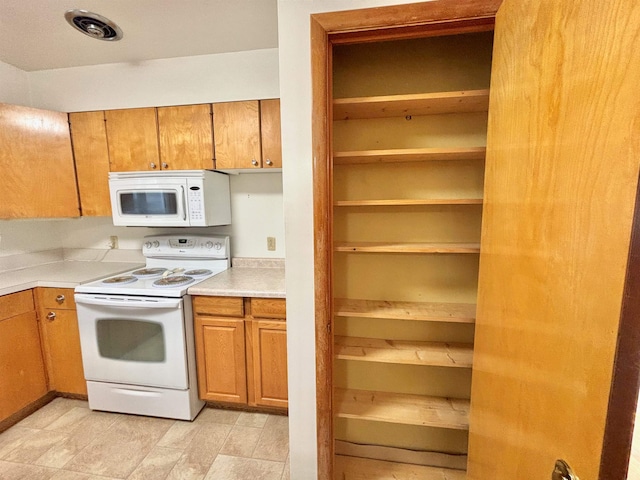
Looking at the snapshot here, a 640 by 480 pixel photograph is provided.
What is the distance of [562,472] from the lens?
532mm

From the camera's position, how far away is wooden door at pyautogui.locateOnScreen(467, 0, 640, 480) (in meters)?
0.44

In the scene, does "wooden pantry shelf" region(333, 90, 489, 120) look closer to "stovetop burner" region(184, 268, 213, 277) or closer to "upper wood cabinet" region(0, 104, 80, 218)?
"stovetop burner" region(184, 268, 213, 277)

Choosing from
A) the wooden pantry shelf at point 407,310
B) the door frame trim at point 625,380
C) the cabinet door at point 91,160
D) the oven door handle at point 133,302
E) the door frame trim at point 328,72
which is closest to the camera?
the door frame trim at point 625,380

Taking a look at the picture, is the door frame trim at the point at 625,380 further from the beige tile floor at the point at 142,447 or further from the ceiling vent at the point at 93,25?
the ceiling vent at the point at 93,25

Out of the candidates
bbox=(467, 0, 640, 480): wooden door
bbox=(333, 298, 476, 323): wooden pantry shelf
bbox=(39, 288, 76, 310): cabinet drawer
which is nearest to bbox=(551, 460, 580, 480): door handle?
bbox=(467, 0, 640, 480): wooden door

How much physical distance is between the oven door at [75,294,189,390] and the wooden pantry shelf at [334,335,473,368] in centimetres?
107

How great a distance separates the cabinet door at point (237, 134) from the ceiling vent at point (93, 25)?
673mm

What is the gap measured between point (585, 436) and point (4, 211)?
9.92 feet

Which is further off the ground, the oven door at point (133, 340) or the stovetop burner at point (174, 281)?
the stovetop burner at point (174, 281)

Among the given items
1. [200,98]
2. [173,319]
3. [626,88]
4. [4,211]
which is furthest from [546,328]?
[4,211]

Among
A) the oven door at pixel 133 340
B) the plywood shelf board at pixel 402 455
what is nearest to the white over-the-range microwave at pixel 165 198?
the oven door at pixel 133 340

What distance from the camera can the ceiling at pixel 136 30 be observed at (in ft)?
4.98

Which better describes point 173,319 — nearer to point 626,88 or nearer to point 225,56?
point 225,56

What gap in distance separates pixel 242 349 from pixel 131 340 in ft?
2.42
